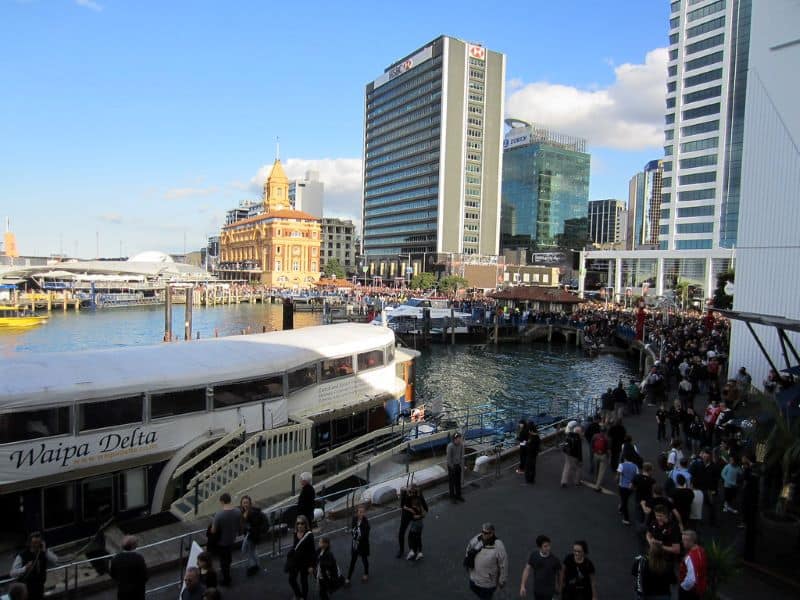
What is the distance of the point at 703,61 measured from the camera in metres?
77.2

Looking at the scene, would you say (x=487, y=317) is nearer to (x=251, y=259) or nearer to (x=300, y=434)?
(x=300, y=434)

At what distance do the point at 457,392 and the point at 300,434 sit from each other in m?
22.2

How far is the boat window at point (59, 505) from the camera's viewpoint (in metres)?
11.8

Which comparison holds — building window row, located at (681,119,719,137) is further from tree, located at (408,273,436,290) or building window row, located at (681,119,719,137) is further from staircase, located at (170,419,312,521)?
staircase, located at (170,419,312,521)

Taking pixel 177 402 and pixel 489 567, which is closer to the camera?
pixel 489 567

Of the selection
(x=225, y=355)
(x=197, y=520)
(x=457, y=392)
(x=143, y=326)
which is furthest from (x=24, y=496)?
(x=143, y=326)

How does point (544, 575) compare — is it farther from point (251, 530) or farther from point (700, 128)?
point (700, 128)

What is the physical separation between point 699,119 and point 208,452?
3304 inches

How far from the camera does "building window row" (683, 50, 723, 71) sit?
247 feet

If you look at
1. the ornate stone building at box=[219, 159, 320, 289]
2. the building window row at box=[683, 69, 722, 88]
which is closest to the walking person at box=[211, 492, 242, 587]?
the building window row at box=[683, 69, 722, 88]

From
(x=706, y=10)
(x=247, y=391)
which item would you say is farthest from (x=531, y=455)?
(x=706, y=10)

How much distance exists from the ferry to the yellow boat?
65201 mm

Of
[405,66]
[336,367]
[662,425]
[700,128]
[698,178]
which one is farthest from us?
[405,66]

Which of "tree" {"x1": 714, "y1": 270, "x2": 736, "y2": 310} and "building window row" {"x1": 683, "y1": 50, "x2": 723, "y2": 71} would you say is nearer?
"tree" {"x1": 714, "y1": 270, "x2": 736, "y2": 310}
